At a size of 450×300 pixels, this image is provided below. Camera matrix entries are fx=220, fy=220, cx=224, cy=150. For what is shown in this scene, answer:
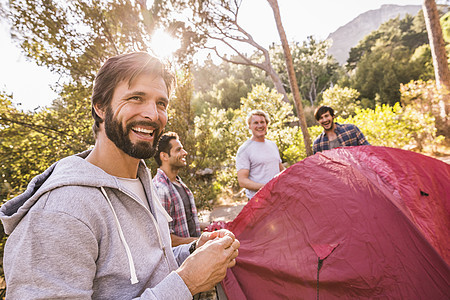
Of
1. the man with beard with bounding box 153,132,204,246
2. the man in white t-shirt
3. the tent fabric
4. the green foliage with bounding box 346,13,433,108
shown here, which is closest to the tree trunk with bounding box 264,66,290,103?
the green foliage with bounding box 346,13,433,108

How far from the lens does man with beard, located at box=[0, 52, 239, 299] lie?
2.09 ft

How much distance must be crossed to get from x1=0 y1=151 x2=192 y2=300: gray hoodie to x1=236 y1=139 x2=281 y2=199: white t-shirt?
217 centimetres

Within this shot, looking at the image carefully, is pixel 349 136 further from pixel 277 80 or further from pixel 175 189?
pixel 277 80

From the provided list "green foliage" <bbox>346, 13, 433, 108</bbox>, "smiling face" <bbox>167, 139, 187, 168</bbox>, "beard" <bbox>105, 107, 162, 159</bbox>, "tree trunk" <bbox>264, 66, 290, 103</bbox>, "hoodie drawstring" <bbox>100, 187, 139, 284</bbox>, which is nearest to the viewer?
"hoodie drawstring" <bbox>100, 187, 139, 284</bbox>

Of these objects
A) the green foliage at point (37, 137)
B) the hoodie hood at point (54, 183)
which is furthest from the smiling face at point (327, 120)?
the green foliage at point (37, 137)

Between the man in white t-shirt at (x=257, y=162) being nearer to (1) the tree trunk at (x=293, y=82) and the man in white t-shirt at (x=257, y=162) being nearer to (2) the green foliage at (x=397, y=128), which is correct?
(1) the tree trunk at (x=293, y=82)

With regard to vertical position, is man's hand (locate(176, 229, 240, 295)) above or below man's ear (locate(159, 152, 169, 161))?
below

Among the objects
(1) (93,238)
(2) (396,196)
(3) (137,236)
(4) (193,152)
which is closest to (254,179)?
(2) (396,196)

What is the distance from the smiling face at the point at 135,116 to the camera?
1047 millimetres

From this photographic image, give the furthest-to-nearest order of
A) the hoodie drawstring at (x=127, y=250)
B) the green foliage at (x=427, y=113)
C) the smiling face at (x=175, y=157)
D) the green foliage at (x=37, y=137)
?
the green foliage at (x=427, y=113) → the green foliage at (x=37, y=137) → the smiling face at (x=175, y=157) → the hoodie drawstring at (x=127, y=250)

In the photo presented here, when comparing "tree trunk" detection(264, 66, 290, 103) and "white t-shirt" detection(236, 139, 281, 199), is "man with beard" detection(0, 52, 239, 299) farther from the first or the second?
"tree trunk" detection(264, 66, 290, 103)

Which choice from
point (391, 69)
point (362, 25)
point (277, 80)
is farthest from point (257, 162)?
point (362, 25)

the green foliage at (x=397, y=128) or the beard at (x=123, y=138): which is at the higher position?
the beard at (x=123, y=138)

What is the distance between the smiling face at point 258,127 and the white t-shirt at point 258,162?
123 mm
